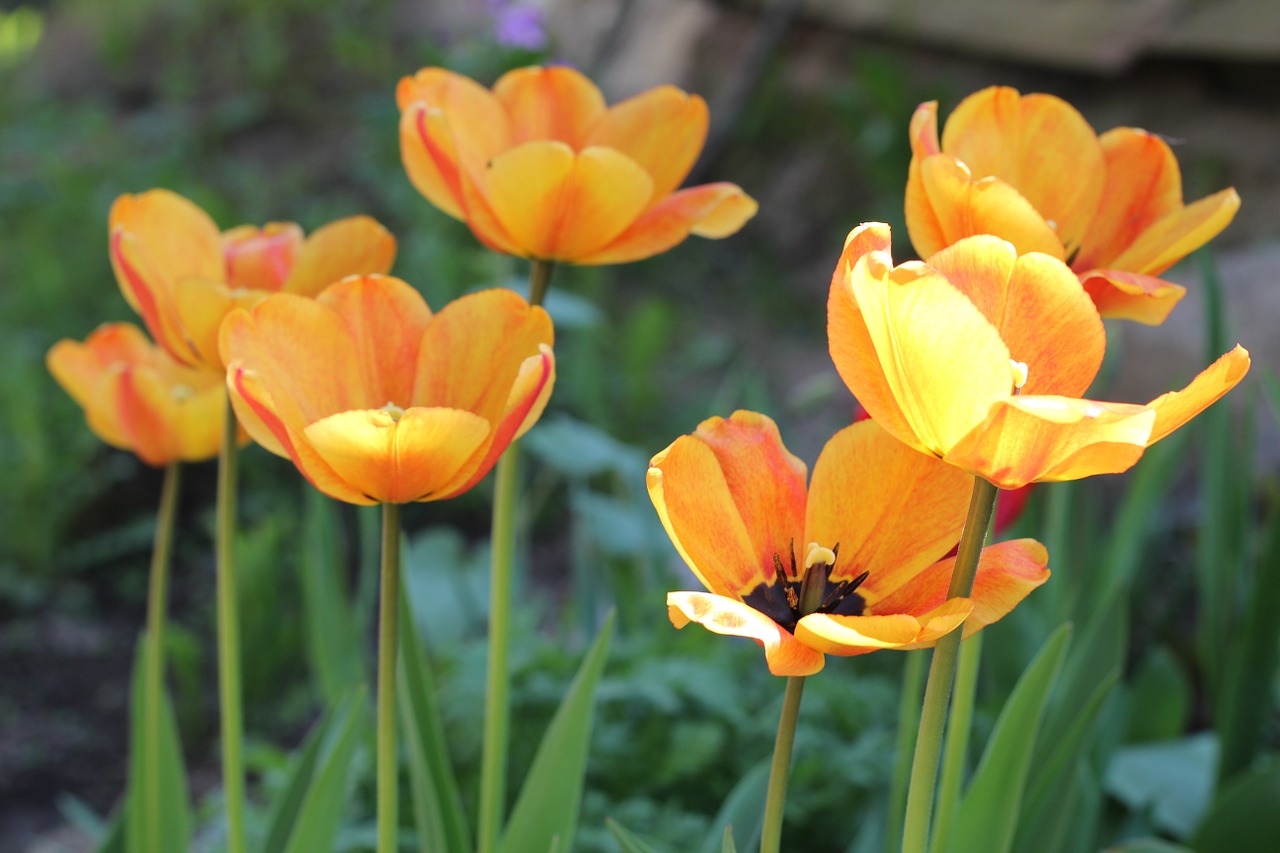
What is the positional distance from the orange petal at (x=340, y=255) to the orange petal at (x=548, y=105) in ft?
0.50

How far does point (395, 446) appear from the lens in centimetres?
50

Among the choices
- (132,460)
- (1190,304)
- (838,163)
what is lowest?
(132,460)

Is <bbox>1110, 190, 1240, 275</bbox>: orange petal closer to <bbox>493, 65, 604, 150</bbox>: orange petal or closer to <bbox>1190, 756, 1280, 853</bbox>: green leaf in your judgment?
<bbox>493, 65, 604, 150</bbox>: orange petal

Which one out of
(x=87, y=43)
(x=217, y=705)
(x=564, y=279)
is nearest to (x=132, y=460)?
(x=217, y=705)

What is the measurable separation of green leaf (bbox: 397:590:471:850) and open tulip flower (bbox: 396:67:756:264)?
0.86 ft

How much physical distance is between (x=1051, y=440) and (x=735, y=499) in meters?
0.15

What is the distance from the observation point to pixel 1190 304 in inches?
94.3

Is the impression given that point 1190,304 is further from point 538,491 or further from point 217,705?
point 217,705

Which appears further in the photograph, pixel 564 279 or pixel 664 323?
pixel 564 279

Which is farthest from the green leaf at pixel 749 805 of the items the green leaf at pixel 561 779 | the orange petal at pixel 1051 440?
the orange petal at pixel 1051 440

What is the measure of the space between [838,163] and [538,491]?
1.57m

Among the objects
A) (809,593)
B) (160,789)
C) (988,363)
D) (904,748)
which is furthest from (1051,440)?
(160,789)

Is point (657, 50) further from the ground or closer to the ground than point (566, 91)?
further from the ground

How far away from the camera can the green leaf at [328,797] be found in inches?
28.4
